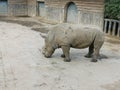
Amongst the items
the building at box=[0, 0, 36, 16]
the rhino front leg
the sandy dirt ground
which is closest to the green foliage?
the sandy dirt ground

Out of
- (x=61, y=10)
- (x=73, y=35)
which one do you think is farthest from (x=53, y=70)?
(x=61, y=10)

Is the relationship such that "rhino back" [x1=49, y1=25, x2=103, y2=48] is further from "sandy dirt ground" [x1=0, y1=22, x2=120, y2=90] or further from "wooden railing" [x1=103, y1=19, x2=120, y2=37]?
"wooden railing" [x1=103, y1=19, x2=120, y2=37]

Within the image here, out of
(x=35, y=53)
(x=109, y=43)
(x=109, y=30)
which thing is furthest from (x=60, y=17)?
(x=35, y=53)

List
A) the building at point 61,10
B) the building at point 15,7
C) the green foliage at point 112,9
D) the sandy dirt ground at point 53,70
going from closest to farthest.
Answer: the sandy dirt ground at point 53,70, the green foliage at point 112,9, the building at point 61,10, the building at point 15,7

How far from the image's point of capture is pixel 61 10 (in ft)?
64.6

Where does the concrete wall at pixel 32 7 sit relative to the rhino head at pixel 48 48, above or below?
above

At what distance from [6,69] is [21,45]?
3505 millimetres

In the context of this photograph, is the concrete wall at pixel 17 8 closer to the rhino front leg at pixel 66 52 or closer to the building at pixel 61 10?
the building at pixel 61 10

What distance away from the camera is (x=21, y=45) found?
1152 centimetres

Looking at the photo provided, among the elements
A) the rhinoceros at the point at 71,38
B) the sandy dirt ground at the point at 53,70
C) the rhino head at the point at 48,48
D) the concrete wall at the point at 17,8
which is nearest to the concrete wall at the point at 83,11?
the concrete wall at the point at 17,8

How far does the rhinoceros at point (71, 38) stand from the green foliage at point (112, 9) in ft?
18.5

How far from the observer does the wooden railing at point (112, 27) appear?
47.8ft

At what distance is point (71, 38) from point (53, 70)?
1.43 metres

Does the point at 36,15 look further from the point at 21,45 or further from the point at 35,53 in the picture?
the point at 35,53
